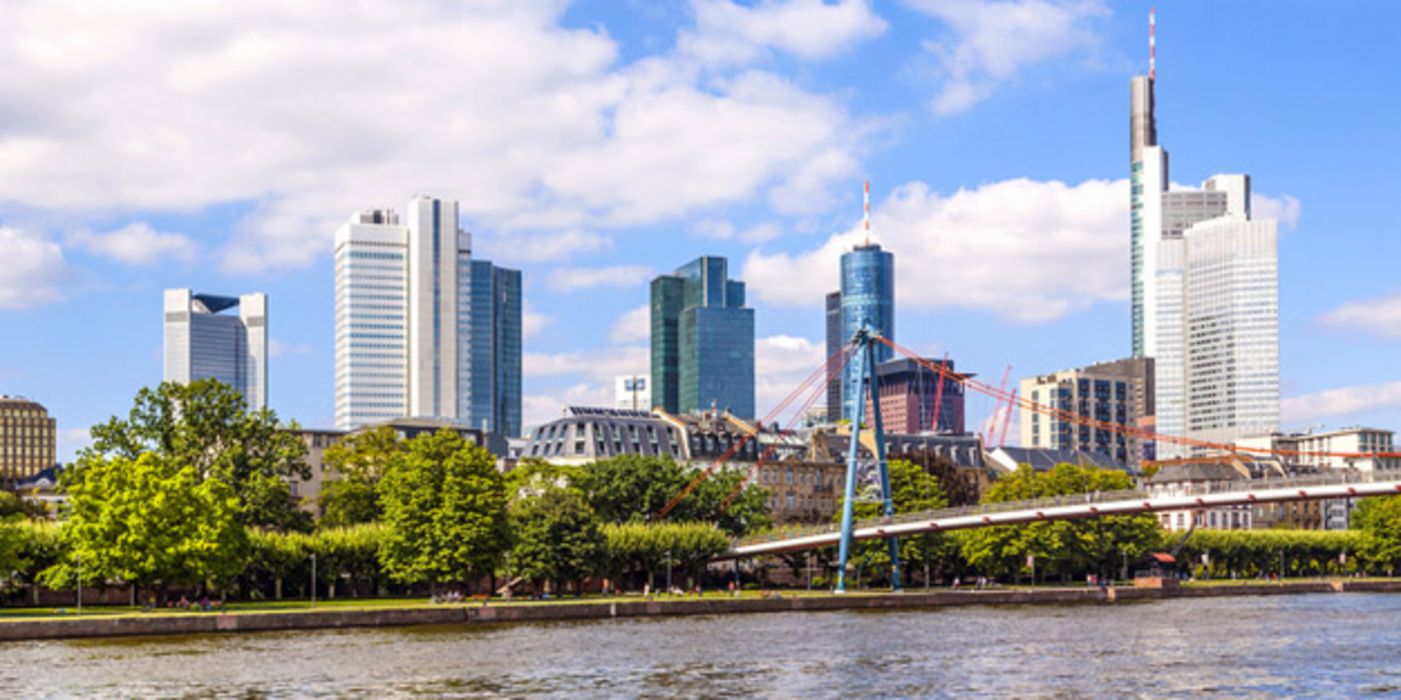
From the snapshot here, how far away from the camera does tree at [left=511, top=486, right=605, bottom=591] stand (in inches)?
4353

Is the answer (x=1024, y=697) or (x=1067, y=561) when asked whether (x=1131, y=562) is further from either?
(x=1024, y=697)

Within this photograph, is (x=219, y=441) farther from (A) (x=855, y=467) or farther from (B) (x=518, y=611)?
(A) (x=855, y=467)

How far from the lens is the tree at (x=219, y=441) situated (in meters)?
111

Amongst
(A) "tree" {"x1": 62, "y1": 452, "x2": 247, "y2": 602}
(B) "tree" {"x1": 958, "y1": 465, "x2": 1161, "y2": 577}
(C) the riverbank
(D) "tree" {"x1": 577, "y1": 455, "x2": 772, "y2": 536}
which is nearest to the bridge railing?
(B) "tree" {"x1": 958, "y1": 465, "x2": 1161, "y2": 577}

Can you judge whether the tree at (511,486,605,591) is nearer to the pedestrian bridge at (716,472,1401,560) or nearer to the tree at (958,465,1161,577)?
the pedestrian bridge at (716,472,1401,560)

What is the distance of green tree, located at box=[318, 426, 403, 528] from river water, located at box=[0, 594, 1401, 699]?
38883mm

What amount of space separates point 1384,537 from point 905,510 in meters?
52.1

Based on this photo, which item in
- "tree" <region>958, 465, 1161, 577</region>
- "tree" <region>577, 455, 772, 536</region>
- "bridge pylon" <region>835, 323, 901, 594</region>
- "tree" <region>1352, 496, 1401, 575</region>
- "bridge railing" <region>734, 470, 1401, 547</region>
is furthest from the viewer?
"tree" <region>1352, 496, 1401, 575</region>

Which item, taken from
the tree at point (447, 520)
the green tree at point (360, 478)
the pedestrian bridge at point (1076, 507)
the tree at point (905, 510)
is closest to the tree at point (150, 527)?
the tree at point (447, 520)

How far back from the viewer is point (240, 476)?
114 metres

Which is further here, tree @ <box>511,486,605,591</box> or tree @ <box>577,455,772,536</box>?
tree @ <box>577,455,772,536</box>

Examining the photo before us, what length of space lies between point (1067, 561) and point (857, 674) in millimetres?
85666

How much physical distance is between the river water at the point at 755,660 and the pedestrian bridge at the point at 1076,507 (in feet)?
39.4

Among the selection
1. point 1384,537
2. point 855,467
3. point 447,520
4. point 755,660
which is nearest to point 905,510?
point 855,467
